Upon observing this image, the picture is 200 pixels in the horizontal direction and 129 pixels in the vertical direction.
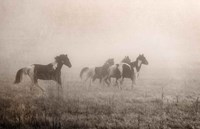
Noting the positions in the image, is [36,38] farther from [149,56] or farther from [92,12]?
[149,56]

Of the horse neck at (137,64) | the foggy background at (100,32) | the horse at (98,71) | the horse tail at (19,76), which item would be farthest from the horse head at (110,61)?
the horse tail at (19,76)

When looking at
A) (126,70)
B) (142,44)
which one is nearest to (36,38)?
(126,70)

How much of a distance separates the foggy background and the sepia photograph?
0.9 inches

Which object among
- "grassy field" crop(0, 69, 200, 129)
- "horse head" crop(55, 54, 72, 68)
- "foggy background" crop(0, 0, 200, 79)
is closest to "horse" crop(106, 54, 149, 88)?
"foggy background" crop(0, 0, 200, 79)

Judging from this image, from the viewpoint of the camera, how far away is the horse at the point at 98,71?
935cm

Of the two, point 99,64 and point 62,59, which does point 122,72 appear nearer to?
point 99,64

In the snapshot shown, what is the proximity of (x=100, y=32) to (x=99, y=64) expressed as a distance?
92 cm

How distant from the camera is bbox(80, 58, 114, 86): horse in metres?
9.35

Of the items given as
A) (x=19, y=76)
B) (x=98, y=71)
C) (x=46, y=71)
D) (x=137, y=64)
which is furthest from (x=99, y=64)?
(x=19, y=76)

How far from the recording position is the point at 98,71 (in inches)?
376

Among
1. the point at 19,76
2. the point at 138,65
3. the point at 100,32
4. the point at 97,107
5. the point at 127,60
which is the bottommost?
the point at 97,107

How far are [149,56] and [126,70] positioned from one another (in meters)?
1.34

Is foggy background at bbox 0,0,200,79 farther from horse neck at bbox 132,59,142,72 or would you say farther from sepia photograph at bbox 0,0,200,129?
horse neck at bbox 132,59,142,72

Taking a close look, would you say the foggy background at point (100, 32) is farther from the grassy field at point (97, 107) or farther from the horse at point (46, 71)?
the grassy field at point (97, 107)
